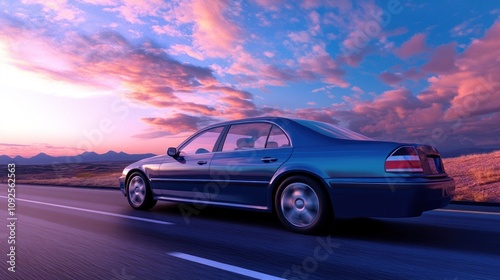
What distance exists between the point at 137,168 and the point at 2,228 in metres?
2.57

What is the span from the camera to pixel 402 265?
381 cm

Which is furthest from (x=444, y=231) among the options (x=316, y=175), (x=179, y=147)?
(x=179, y=147)

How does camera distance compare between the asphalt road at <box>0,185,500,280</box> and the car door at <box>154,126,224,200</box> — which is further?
the car door at <box>154,126,224,200</box>

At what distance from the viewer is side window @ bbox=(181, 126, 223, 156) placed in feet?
22.4

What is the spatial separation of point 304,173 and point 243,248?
1359 millimetres

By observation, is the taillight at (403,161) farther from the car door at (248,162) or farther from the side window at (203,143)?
the side window at (203,143)

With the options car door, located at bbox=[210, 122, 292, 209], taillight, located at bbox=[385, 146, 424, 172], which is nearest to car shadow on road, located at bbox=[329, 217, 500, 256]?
taillight, located at bbox=[385, 146, 424, 172]

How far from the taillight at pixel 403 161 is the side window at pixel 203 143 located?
3.03 meters

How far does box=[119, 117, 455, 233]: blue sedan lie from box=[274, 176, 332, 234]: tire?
0.5 inches

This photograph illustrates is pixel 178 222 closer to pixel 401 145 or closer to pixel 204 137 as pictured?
pixel 204 137

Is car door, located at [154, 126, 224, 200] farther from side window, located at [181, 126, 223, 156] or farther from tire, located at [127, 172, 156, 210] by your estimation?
tire, located at [127, 172, 156, 210]

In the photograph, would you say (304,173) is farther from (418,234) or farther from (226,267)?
(226,267)

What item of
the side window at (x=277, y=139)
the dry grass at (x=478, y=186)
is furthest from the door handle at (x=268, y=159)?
the dry grass at (x=478, y=186)

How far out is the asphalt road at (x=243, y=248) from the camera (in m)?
3.62
